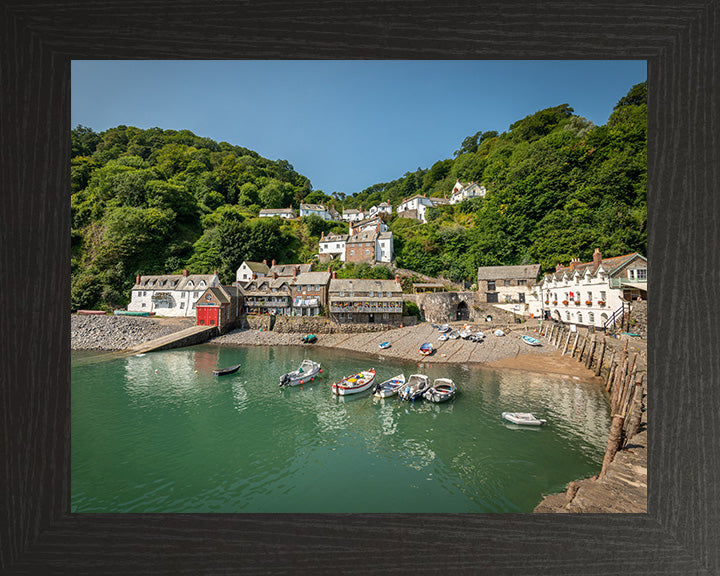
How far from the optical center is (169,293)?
14.8m

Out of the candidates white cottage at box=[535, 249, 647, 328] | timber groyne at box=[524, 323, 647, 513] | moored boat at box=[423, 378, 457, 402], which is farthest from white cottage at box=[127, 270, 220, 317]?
white cottage at box=[535, 249, 647, 328]

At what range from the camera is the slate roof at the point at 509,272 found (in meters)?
11.8

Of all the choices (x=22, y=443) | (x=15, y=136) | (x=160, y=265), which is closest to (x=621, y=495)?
(x=22, y=443)

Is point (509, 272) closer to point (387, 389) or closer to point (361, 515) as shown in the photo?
point (387, 389)

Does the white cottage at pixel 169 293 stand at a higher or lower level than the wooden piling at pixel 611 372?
higher

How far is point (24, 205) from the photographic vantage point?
2.98ft

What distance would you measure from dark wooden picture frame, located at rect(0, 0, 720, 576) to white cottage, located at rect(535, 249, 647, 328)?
25.1 feet

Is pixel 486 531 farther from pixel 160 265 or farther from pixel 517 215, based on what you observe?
pixel 160 265

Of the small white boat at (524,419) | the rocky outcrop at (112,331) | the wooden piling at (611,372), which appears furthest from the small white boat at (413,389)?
the rocky outcrop at (112,331)

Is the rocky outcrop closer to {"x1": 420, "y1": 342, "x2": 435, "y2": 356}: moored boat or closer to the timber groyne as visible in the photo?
{"x1": 420, "y1": 342, "x2": 435, "y2": 356}: moored boat

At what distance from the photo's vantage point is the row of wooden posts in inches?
135

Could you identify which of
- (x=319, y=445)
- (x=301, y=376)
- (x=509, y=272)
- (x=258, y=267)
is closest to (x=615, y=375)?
(x=509, y=272)

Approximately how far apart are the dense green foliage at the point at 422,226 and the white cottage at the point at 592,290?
93 cm

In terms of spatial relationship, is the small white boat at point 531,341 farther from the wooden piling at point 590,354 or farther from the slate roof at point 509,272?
the slate roof at point 509,272
